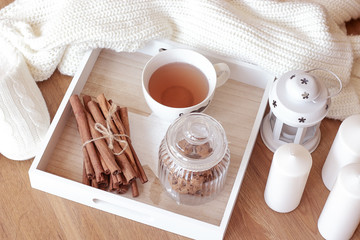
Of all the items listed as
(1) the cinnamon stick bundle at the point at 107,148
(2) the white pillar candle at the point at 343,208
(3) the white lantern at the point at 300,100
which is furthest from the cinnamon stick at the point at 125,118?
(2) the white pillar candle at the point at 343,208

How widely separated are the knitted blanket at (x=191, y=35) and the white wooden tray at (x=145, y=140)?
0.10 ft

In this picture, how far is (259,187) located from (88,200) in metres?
0.30

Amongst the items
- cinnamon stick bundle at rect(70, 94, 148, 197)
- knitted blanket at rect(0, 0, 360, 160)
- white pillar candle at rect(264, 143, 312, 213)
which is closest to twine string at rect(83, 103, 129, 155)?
cinnamon stick bundle at rect(70, 94, 148, 197)

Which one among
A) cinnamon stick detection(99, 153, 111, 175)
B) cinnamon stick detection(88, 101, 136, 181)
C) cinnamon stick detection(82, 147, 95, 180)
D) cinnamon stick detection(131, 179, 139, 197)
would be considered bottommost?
cinnamon stick detection(131, 179, 139, 197)

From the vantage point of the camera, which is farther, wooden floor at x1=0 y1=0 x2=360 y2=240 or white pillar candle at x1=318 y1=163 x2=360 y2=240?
wooden floor at x1=0 y1=0 x2=360 y2=240

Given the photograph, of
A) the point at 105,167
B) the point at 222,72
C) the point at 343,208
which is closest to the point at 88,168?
the point at 105,167

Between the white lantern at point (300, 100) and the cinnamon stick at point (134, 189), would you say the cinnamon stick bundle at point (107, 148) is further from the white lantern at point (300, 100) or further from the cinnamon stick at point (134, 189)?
the white lantern at point (300, 100)

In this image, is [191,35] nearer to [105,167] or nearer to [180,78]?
[180,78]

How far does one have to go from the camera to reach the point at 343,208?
91cm

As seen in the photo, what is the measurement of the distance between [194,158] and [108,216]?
7.5 inches

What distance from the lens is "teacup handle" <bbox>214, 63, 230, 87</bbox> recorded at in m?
1.05

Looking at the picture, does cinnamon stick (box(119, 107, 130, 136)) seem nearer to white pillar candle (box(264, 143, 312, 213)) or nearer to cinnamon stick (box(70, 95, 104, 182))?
cinnamon stick (box(70, 95, 104, 182))

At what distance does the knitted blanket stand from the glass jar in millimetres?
203

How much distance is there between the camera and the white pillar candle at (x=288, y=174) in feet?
2.99
